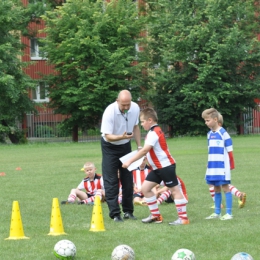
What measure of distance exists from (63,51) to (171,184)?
3275 cm

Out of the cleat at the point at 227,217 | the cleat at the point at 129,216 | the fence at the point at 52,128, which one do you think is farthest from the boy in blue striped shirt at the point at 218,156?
the fence at the point at 52,128

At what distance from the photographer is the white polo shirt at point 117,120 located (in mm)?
10141

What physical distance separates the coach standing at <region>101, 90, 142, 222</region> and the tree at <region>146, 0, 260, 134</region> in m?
31.0

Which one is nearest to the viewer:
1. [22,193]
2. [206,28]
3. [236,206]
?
[236,206]

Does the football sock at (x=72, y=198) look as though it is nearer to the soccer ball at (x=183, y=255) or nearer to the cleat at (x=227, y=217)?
the cleat at (x=227, y=217)

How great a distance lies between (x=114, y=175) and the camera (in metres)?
10.4

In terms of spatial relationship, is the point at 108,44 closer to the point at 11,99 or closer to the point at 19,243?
the point at 11,99

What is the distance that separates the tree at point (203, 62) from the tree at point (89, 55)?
200cm

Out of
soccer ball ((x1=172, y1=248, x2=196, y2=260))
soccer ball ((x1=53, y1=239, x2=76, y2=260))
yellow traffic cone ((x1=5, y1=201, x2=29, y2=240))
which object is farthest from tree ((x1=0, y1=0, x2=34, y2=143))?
soccer ball ((x1=172, y1=248, x2=196, y2=260))

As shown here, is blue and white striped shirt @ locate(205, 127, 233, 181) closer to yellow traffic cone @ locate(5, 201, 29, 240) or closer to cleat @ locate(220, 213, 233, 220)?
cleat @ locate(220, 213, 233, 220)

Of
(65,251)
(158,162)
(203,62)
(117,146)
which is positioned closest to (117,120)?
(117,146)

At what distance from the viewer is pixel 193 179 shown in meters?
16.2

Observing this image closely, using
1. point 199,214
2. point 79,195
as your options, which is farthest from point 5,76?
point 199,214

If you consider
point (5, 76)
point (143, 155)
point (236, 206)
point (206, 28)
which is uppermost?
point (206, 28)
